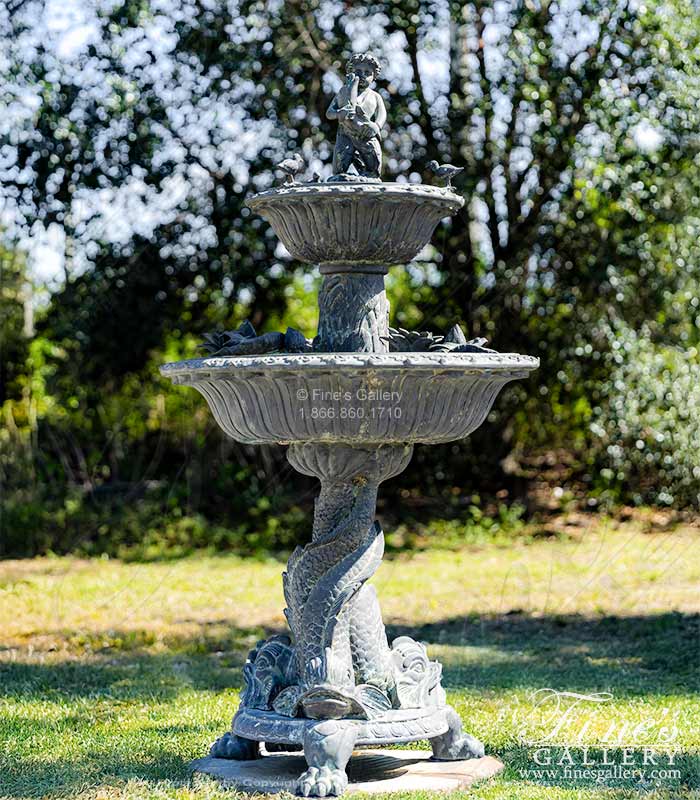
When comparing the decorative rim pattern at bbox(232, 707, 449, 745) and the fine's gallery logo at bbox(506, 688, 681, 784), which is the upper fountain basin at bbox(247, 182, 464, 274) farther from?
the fine's gallery logo at bbox(506, 688, 681, 784)

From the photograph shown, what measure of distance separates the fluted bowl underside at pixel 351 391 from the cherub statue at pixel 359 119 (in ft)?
3.36

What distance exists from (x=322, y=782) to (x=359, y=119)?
2572mm

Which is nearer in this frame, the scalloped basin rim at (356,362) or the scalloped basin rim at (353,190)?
the scalloped basin rim at (356,362)

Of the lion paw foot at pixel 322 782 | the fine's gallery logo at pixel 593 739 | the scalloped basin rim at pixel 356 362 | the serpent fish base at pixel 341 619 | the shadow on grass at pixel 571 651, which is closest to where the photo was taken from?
the scalloped basin rim at pixel 356 362

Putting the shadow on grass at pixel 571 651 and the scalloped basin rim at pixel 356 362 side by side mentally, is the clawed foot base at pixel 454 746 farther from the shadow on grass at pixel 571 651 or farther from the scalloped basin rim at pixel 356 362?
the shadow on grass at pixel 571 651

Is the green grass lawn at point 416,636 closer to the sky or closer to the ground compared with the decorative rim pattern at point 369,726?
closer to the ground

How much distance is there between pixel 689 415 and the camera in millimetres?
10797

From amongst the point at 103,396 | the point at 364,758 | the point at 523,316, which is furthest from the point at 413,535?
the point at 364,758

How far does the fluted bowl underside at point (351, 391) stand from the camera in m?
4.60

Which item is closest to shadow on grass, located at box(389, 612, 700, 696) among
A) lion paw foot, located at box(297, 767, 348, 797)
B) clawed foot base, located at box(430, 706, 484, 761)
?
clawed foot base, located at box(430, 706, 484, 761)

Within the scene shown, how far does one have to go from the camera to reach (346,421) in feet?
15.6

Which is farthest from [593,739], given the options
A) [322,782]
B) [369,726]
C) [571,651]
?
[571,651]

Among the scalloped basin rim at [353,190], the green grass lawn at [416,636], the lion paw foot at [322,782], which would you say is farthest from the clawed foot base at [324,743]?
the scalloped basin rim at [353,190]

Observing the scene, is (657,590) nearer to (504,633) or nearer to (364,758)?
(504,633)
